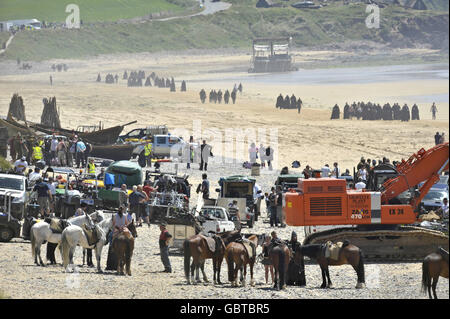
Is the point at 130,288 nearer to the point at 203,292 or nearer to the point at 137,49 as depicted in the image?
the point at 203,292

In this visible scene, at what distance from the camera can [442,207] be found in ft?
88.9

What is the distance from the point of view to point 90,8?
145125 millimetres

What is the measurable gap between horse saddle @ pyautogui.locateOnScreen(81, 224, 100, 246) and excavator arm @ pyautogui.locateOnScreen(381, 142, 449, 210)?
22.2 feet

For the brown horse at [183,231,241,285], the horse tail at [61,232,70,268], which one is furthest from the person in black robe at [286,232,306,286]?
the horse tail at [61,232,70,268]

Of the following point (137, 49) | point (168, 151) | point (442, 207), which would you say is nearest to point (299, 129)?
point (168, 151)

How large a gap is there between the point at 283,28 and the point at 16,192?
405 feet

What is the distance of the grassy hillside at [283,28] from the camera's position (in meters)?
139

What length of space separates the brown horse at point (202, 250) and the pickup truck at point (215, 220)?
374cm

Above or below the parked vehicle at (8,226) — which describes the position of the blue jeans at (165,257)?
below

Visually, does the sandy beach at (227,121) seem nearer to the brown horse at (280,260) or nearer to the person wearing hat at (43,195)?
the brown horse at (280,260)

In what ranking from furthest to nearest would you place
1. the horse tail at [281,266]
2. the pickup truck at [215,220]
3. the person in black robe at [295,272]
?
the pickup truck at [215,220] < the person in black robe at [295,272] < the horse tail at [281,266]

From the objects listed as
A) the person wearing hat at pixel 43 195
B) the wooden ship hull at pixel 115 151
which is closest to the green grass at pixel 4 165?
the wooden ship hull at pixel 115 151

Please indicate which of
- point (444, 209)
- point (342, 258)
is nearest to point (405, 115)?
point (444, 209)

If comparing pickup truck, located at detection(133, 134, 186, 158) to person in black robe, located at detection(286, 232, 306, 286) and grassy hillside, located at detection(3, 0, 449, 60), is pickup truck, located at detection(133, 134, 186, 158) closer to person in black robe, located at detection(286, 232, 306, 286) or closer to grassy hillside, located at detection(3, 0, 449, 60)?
person in black robe, located at detection(286, 232, 306, 286)
